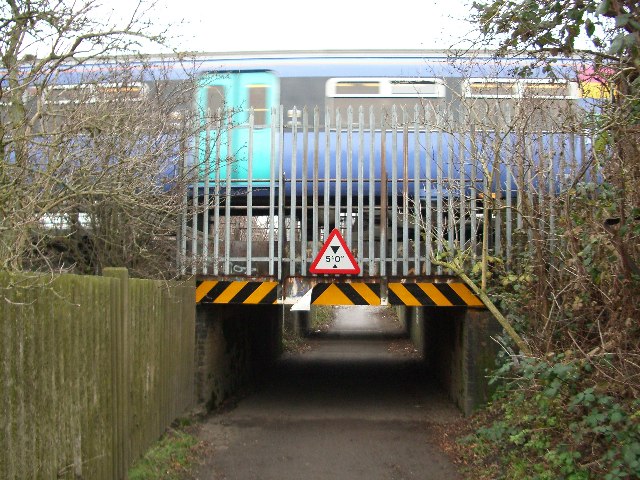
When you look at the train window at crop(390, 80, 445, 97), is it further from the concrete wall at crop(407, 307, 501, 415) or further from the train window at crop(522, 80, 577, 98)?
the concrete wall at crop(407, 307, 501, 415)

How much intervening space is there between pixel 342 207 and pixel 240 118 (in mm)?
1994

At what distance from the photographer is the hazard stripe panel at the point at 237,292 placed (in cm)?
956

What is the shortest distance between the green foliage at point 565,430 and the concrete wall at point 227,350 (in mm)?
3986

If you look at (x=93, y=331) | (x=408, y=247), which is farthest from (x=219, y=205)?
(x=93, y=331)

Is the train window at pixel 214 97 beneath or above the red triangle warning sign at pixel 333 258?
above

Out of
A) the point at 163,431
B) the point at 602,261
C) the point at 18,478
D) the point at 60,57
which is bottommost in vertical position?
the point at 163,431

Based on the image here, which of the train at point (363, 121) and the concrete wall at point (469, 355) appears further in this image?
the concrete wall at point (469, 355)

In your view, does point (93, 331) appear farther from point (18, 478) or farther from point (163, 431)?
point (163, 431)

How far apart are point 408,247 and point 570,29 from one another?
412 centimetres

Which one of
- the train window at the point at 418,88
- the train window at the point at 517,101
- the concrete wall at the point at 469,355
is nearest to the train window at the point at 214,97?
the train window at the point at 418,88

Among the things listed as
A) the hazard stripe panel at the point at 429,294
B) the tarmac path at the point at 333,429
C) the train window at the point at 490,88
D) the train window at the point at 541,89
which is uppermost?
the train window at the point at 490,88

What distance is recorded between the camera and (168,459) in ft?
24.8

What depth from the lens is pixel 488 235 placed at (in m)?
9.44

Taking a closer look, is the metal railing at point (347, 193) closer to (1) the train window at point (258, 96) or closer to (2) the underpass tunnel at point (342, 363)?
(1) the train window at point (258, 96)
